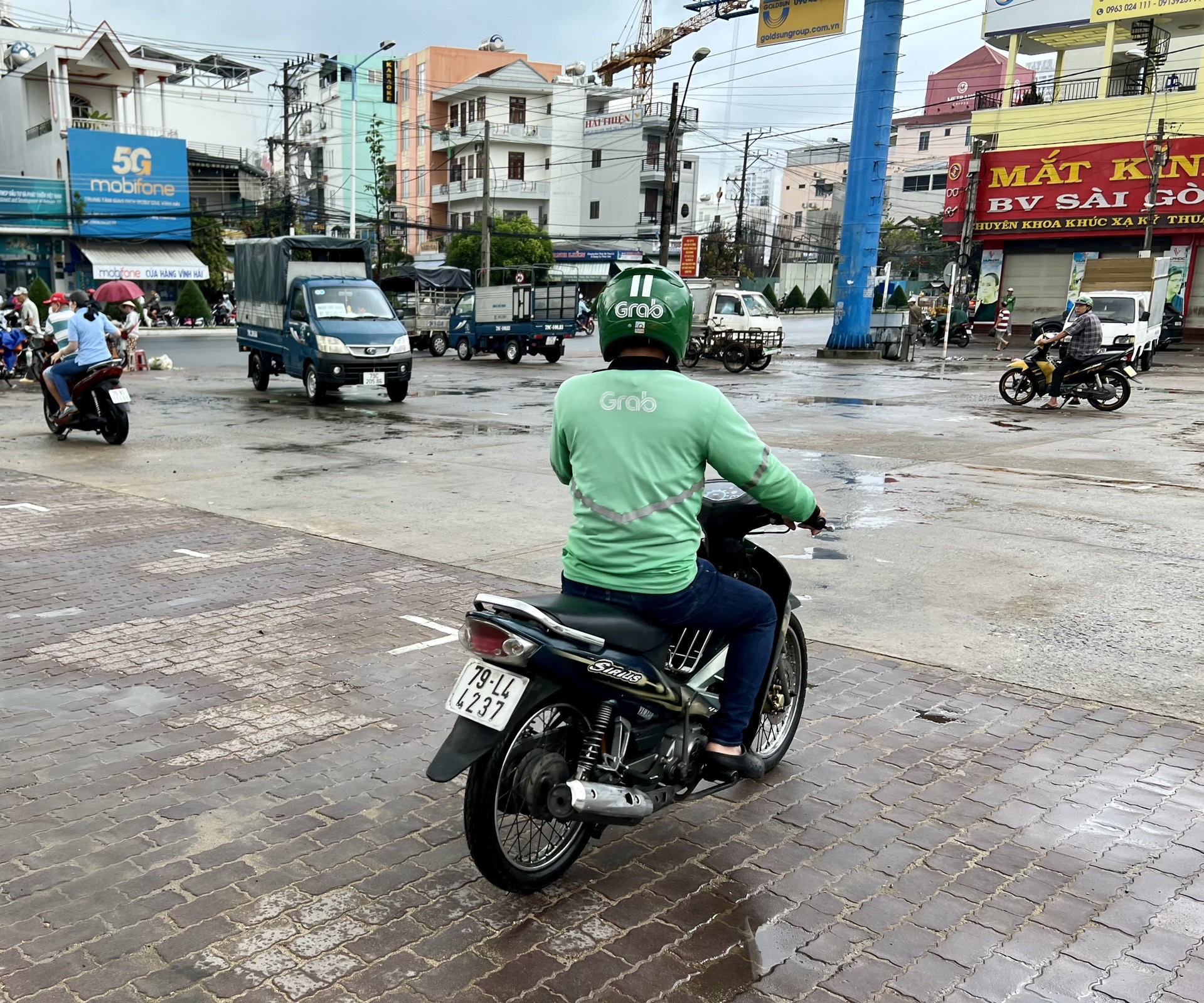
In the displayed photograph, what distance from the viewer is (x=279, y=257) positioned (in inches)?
738

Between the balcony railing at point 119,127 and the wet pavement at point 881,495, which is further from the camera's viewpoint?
the balcony railing at point 119,127

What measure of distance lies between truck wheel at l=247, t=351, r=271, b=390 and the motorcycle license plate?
18.0 metres

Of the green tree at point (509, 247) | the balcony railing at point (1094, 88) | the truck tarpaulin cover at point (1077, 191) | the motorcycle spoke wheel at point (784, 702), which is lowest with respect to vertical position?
the motorcycle spoke wheel at point (784, 702)

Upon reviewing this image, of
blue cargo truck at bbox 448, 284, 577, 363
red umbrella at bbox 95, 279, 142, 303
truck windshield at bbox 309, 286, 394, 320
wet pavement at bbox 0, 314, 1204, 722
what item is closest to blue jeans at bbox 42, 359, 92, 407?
wet pavement at bbox 0, 314, 1204, 722

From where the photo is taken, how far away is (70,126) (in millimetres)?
40219

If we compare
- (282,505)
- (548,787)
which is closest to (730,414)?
(548,787)

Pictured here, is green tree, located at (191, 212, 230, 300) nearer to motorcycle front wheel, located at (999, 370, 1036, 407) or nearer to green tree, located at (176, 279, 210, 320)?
green tree, located at (176, 279, 210, 320)

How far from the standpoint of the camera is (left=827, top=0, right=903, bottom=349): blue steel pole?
29188 millimetres

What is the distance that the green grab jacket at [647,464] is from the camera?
3.07 m

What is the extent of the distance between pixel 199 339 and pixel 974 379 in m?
26.1

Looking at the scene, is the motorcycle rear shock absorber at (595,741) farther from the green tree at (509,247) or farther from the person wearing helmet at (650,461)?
the green tree at (509,247)

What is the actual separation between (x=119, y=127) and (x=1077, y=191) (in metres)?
38.2

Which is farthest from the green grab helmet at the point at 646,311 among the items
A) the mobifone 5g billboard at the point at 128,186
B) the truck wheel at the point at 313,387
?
the mobifone 5g billboard at the point at 128,186

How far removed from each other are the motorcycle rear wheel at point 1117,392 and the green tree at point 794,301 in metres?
48.8
